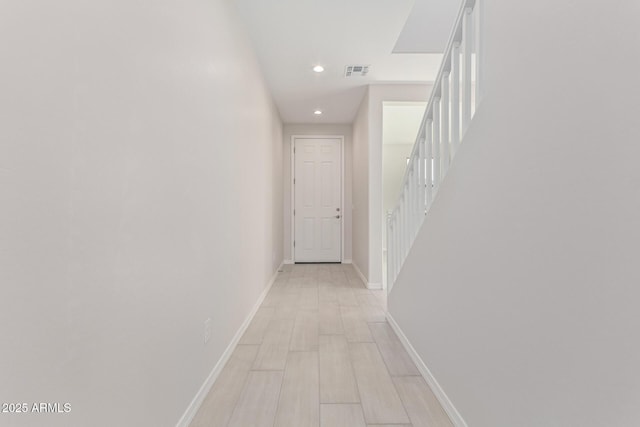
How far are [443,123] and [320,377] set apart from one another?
1.61 m

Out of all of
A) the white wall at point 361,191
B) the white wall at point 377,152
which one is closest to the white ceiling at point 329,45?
the white wall at point 377,152

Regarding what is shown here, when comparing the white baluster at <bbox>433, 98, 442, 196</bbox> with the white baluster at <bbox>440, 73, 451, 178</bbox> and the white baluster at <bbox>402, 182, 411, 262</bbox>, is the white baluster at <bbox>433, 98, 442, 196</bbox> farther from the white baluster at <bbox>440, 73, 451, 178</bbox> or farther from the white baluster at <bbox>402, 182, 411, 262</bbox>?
the white baluster at <bbox>402, 182, 411, 262</bbox>

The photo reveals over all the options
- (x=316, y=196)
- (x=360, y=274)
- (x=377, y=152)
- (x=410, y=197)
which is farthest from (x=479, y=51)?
(x=316, y=196)

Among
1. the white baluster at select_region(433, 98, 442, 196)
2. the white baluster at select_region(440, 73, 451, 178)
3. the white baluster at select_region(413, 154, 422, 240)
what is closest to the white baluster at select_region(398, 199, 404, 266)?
the white baluster at select_region(413, 154, 422, 240)

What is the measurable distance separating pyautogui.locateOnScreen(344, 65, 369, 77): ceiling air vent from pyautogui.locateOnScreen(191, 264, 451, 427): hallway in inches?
100

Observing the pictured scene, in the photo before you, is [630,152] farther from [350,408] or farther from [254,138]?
[254,138]

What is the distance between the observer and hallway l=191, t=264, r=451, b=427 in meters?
1.61

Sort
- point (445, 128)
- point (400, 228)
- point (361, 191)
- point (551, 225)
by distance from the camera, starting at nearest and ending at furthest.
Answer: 1. point (551, 225)
2. point (445, 128)
3. point (400, 228)
4. point (361, 191)

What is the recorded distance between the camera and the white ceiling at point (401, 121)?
498 centimetres

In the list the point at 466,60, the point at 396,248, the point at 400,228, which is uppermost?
the point at 466,60

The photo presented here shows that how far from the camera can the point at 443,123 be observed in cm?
185

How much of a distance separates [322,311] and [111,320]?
2.47 metres

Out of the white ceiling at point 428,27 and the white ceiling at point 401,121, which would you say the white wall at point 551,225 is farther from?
the white ceiling at point 401,121

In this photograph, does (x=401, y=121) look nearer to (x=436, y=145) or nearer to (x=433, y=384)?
(x=436, y=145)
